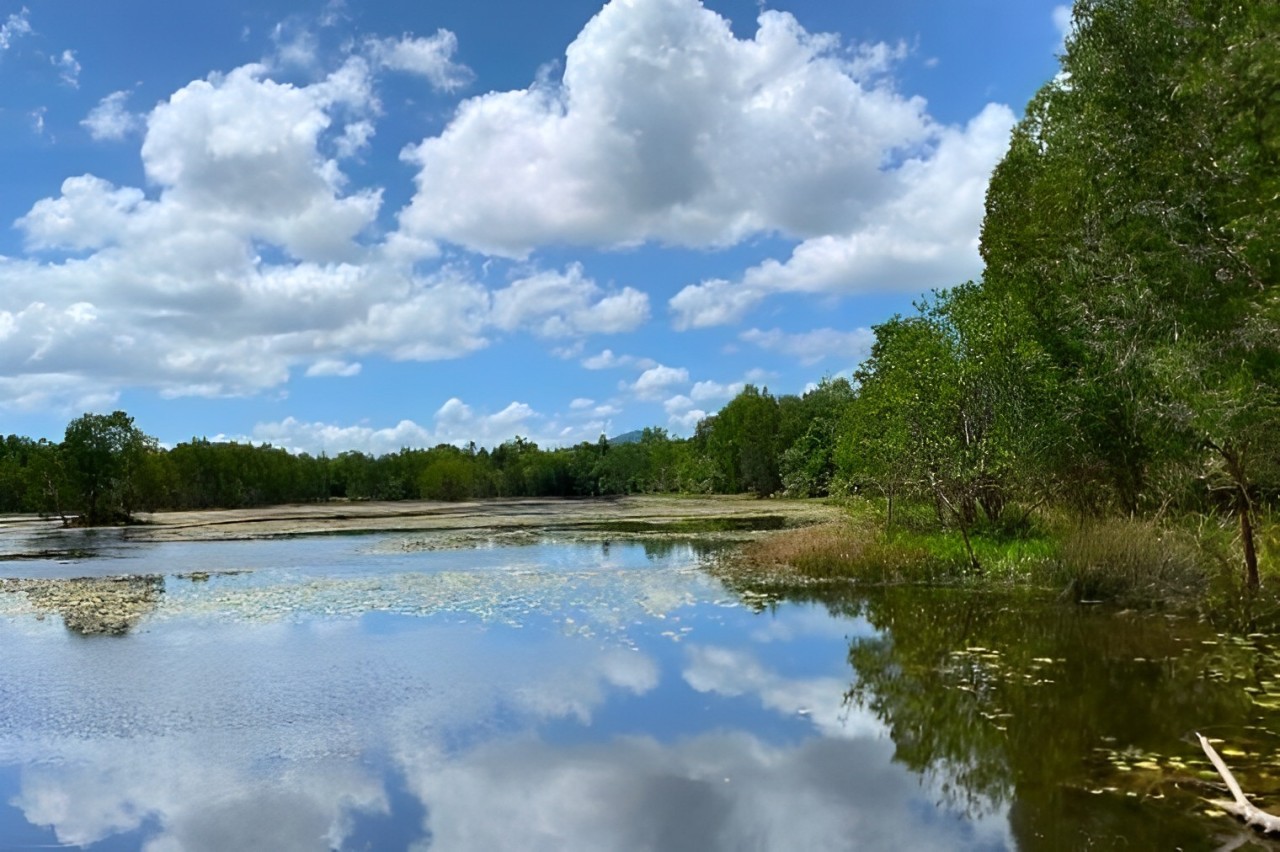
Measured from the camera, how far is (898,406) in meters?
28.3

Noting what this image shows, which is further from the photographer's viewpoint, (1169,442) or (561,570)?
(561,570)

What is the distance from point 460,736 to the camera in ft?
38.1

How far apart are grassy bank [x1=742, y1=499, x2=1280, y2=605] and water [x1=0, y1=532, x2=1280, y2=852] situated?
1511mm

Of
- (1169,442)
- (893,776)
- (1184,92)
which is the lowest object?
(893,776)

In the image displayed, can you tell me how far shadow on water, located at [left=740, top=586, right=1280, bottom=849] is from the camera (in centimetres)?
802

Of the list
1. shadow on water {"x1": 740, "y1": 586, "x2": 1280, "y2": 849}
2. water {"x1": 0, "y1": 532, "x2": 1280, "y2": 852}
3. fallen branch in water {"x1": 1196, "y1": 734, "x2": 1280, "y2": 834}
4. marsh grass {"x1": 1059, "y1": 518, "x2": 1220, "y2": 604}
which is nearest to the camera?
fallen branch in water {"x1": 1196, "y1": 734, "x2": 1280, "y2": 834}

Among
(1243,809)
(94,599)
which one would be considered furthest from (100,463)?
(1243,809)

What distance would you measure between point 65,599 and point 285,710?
17.0m

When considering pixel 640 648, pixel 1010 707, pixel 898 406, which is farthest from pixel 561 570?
pixel 1010 707

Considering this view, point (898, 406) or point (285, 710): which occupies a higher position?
point (898, 406)

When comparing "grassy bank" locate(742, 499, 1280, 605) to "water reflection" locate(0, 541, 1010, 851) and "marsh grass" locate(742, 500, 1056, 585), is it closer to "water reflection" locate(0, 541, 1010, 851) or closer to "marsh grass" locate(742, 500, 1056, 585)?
"marsh grass" locate(742, 500, 1056, 585)

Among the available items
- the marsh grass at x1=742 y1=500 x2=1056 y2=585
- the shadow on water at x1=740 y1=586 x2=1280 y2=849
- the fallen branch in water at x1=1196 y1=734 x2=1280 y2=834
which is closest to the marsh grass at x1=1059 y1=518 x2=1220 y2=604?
the shadow on water at x1=740 y1=586 x2=1280 y2=849

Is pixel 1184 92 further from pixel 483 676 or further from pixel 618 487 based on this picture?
pixel 618 487

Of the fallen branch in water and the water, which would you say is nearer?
the fallen branch in water
